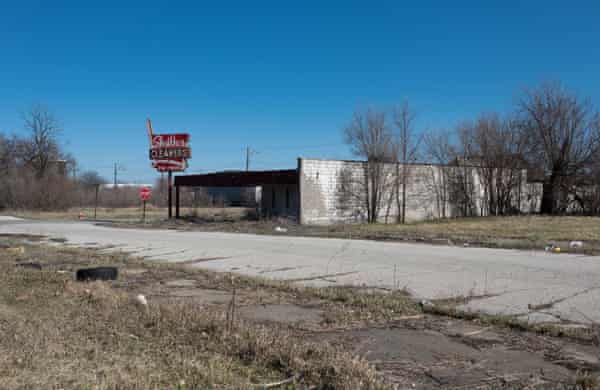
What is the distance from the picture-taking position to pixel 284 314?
326 inches

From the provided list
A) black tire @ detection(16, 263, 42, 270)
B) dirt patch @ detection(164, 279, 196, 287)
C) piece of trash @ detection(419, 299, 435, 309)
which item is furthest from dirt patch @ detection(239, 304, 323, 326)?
black tire @ detection(16, 263, 42, 270)

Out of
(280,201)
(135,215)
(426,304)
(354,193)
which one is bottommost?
(426,304)

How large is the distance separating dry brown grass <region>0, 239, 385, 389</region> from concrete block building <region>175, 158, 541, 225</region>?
24373 mm

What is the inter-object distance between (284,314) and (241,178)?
27782 millimetres

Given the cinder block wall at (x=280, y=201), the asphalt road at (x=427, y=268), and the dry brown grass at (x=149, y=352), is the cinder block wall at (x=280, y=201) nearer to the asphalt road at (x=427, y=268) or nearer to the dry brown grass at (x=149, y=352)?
the asphalt road at (x=427, y=268)

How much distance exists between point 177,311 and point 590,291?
740cm

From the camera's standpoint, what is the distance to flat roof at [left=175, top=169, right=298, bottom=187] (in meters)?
32.9

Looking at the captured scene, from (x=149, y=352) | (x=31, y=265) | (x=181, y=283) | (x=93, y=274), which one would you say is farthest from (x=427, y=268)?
(x=31, y=265)

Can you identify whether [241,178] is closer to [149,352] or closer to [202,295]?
[202,295]

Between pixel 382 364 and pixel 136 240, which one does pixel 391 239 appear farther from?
pixel 382 364

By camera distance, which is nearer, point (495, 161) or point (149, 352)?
point (149, 352)

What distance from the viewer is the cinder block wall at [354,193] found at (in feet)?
107

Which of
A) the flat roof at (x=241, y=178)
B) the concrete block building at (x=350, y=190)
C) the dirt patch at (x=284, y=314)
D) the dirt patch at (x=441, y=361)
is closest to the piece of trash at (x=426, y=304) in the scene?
the dirt patch at (x=441, y=361)

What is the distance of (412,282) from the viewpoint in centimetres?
1142
